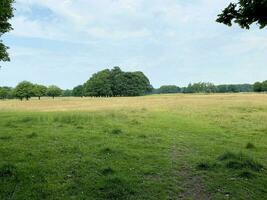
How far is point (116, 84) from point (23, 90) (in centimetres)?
3332

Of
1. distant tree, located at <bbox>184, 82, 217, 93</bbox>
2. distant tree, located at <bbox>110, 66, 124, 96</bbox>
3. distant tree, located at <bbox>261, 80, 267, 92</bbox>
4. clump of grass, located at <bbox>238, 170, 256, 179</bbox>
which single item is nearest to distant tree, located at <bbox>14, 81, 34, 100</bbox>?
distant tree, located at <bbox>110, 66, 124, 96</bbox>

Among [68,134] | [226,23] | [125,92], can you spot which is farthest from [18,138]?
[125,92]

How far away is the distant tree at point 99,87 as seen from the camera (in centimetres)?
12975

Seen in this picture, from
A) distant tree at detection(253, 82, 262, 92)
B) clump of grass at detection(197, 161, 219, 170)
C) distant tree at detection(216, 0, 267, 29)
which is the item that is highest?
distant tree at detection(216, 0, 267, 29)

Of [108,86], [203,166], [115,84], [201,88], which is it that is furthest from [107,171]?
[201,88]

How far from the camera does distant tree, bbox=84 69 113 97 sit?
→ 129750 millimetres

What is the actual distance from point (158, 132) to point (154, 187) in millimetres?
13213

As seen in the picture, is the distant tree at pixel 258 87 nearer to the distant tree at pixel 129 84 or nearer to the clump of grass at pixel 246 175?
the distant tree at pixel 129 84

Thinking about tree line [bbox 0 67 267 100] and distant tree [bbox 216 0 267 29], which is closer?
distant tree [bbox 216 0 267 29]

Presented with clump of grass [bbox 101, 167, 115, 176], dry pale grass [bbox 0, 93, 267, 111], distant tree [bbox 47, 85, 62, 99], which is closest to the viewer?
clump of grass [bbox 101, 167, 115, 176]

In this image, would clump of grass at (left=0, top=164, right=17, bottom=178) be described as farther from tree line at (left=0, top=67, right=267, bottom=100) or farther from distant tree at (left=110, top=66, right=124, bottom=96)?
distant tree at (left=110, top=66, right=124, bottom=96)

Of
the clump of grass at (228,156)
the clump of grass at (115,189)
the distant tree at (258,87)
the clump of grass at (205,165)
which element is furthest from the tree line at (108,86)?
the clump of grass at (115,189)

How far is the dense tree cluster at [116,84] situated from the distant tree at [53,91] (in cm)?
2326

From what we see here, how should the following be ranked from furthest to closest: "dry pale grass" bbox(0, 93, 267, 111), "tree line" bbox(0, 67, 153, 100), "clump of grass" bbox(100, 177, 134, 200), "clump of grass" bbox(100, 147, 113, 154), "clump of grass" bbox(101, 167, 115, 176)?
"tree line" bbox(0, 67, 153, 100) → "dry pale grass" bbox(0, 93, 267, 111) → "clump of grass" bbox(100, 147, 113, 154) → "clump of grass" bbox(101, 167, 115, 176) → "clump of grass" bbox(100, 177, 134, 200)
